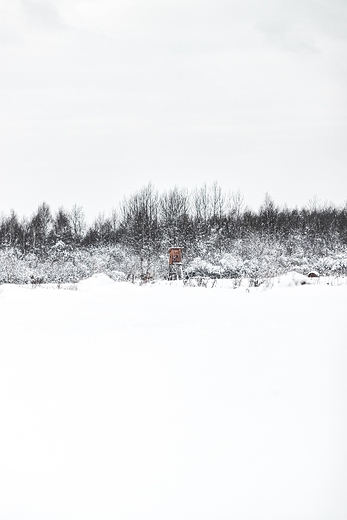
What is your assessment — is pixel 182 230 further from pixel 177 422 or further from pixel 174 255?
pixel 177 422

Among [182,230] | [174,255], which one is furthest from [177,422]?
[182,230]

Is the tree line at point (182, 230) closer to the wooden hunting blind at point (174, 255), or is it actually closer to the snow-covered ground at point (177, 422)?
the wooden hunting blind at point (174, 255)

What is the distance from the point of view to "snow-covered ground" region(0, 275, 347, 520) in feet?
11.8

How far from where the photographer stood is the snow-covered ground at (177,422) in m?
3.59

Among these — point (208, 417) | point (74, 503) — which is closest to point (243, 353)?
point (208, 417)

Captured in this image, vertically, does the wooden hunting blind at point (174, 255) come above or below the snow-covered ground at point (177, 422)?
above

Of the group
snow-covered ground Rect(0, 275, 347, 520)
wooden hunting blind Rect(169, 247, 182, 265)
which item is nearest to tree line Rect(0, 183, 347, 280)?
wooden hunting blind Rect(169, 247, 182, 265)

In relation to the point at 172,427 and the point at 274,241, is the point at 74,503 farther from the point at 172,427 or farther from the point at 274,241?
the point at 274,241

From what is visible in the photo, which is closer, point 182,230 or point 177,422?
point 177,422

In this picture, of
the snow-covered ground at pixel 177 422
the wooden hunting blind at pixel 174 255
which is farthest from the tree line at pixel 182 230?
the snow-covered ground at pixel 177 422

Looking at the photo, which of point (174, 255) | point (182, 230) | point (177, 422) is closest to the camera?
point (177, 422)

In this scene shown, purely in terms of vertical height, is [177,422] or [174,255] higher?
[174,255]

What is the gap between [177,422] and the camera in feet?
14.4

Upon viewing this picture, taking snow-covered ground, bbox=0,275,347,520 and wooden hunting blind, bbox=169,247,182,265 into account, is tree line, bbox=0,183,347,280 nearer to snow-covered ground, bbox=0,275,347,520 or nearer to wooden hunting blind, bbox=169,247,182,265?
wooden hunting blind, bbox=169,247,182,265
